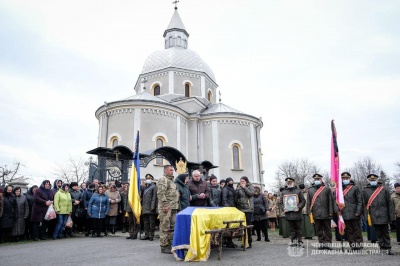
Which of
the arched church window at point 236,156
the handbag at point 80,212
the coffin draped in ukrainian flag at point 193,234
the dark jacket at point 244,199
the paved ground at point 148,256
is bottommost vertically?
the paved ground at point 148,256

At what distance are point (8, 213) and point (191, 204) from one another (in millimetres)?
5750

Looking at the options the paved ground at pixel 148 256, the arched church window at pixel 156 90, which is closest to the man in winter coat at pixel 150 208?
the paved ground at pixel 148 256

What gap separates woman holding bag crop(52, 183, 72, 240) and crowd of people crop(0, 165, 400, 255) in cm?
3

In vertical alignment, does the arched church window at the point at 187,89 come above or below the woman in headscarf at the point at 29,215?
above

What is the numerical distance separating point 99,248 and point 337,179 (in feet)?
20.2

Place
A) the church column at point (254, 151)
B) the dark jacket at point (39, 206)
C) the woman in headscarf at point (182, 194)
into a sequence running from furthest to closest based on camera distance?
the church column at point (254, 151), the dark jacket at point (39, 206), the woman in headscarf at point (182, 194)

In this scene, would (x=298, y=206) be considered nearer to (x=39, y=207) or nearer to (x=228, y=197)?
(x=228, y=197)

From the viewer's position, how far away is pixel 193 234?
20.9 feet

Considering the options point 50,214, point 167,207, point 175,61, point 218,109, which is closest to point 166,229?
point 167,207

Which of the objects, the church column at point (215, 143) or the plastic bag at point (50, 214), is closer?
the plastic bag at point (50, 214)

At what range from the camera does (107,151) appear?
49.8 ft

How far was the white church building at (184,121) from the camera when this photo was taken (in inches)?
949

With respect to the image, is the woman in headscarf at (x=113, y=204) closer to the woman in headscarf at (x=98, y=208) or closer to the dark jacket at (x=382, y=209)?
the woman in headscarf at (x=98, y=208)

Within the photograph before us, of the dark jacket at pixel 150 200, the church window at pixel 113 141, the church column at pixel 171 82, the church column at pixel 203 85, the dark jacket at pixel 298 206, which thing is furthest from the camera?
the church column at pixel 203 85
